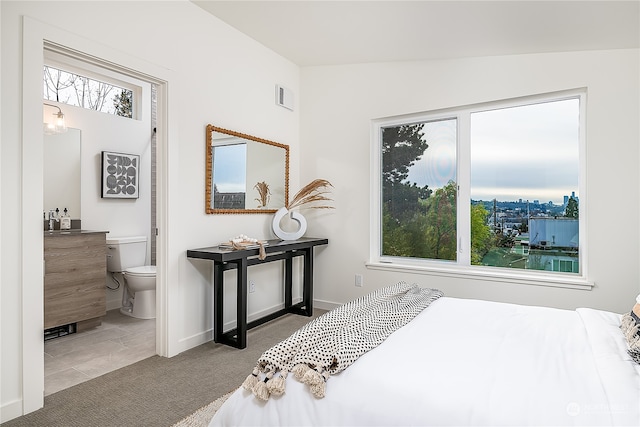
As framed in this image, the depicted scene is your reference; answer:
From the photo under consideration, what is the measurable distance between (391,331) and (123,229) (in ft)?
11.5

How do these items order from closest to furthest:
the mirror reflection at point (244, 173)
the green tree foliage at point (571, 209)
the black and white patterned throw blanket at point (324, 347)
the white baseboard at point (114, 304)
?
1. the black and white patterned throw blanket at point (324, 347)
2. the green tree foliage at point (571, 209)
3. the mirror reflection at point (244, 173)
4. the white baseboard at point (114, 304)

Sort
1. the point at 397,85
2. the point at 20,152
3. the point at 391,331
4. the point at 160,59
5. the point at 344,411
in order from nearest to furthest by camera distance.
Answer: the point at 344,411
the point at 391,331
the point at 20,152
the point at 160,59
the point at 397,85

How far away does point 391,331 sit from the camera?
174 centimetres

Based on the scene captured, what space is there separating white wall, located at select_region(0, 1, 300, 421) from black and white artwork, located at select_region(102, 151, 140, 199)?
5.3 inches

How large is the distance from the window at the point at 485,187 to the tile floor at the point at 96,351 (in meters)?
2.29

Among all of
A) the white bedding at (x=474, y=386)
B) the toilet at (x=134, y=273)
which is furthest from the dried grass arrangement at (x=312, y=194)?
the white bedding at (x=474, y=386)

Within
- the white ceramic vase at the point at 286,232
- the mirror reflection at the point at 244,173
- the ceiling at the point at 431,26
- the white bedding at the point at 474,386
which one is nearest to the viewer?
the white bedding at the point at 474,386

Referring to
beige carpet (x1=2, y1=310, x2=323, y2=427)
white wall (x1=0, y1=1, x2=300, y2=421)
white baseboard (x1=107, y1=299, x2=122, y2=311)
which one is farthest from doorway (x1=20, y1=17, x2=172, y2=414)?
white baseboard (x1=107, y1=299, x2=122, y2=311)

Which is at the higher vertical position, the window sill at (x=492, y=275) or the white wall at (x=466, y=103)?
the white wall at (x=466, y=103)

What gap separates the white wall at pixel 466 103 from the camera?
2764 millimetres

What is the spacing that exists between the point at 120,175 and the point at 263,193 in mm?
1667

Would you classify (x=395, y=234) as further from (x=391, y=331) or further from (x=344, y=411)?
(x=344, y=411)

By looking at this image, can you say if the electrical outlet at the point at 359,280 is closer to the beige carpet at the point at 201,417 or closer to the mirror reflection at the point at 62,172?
the beige carpet at the point at 201,417

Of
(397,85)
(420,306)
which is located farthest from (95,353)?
(397,85)
